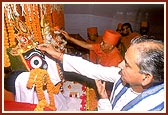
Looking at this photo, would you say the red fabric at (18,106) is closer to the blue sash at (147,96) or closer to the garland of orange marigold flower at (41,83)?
the garland of orange marigold flower at (41,83)

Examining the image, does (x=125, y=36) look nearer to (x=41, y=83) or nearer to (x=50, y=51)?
(x=50, y=51)

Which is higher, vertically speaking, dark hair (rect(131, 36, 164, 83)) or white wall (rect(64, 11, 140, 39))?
white wall (rect(64, 11, 140, 39))

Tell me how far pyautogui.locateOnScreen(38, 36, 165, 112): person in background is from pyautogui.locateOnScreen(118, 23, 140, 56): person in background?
0.11 m

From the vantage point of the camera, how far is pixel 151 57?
1614 mm

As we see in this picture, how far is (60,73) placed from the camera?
197 cm

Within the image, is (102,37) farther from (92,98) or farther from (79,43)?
(92,98)

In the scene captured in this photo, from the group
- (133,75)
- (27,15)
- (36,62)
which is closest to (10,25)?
(27,15)

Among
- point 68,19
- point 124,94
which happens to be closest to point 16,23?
point 68,19

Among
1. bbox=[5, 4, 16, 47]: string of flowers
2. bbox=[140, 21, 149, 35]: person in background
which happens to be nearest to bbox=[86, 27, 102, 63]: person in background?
bbox=[140, 21, 149, 35]: person in background

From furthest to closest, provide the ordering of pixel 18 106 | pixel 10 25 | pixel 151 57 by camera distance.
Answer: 1. pixel 18 106
2. pixel 10 25
3. pixel 151 57

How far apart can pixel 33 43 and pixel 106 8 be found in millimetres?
483

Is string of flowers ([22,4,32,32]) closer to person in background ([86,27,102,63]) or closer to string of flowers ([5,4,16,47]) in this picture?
string of flowers ([5,4,16,47])

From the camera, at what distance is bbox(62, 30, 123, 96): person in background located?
6.24 ft

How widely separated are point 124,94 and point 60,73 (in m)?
0.45
